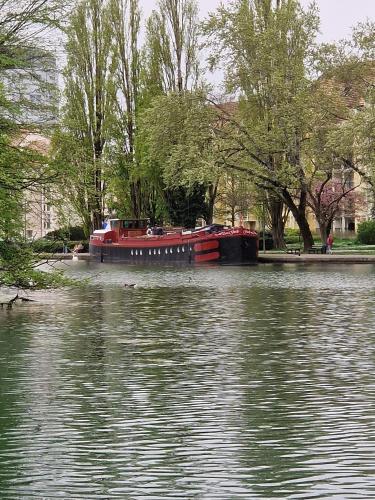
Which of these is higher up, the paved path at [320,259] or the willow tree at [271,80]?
the willow tree at [271,80]

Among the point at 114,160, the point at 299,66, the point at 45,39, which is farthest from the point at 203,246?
the point at 45,39

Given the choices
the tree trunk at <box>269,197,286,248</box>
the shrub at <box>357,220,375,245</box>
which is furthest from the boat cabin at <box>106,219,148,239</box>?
the shrub at <box>357,220,375,245</box>

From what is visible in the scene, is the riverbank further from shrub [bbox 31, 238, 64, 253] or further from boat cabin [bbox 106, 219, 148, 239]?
shrub [bbox 31, 238, 64, 253]

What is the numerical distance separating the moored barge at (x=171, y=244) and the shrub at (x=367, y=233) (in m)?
17.2

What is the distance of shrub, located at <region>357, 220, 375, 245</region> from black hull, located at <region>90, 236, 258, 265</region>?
2092 centimetres

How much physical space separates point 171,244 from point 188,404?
6161cm

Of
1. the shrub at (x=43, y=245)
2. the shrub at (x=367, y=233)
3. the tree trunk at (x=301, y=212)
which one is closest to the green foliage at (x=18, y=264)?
the shrub at (x=43, y=245)

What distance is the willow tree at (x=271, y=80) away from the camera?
68.4m

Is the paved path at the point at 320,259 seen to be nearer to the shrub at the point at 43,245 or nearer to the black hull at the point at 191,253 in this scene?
the black hull at the point at 191,253

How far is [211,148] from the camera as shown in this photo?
69.0m

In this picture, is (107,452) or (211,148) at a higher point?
(211,148)

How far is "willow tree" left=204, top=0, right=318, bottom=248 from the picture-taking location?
225 ft

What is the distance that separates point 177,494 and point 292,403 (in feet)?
16.2

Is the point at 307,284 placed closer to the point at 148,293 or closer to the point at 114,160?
the point at 148,293
